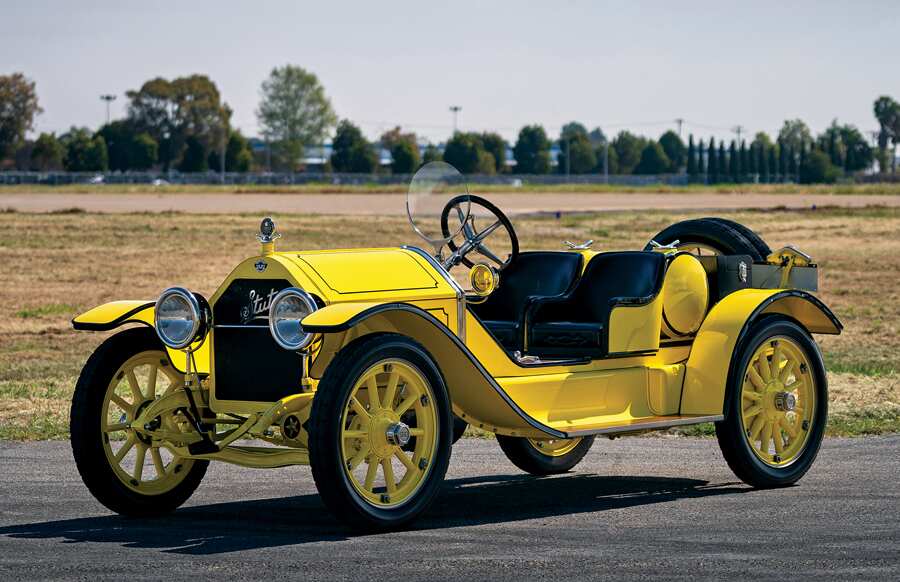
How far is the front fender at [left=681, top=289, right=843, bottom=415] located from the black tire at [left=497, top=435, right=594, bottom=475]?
3.39ft

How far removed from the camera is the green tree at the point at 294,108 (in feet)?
528

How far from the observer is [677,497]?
8648mm

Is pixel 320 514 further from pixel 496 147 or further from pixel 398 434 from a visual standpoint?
pixel 496 147

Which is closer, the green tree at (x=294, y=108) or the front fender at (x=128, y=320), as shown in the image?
the front fender at (x=128, y=320)

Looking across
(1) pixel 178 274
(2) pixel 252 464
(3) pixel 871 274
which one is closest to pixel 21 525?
(2) pixel 252 464

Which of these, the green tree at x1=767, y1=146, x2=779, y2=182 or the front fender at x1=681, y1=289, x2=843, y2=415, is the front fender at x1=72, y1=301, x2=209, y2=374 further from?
the green tree at x1=767, y1=146, x2=779, y2=182

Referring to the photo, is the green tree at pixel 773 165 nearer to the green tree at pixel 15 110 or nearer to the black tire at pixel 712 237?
the green tree at pixel 15 110

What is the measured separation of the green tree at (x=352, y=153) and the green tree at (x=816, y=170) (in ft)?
151

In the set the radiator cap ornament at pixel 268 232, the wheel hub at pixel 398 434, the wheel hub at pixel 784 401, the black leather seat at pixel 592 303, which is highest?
the radiator cap ornament at pixel 268 232

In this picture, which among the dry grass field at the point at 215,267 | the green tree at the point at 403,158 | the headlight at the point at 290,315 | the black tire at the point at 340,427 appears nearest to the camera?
the black tire at the point at 340,427

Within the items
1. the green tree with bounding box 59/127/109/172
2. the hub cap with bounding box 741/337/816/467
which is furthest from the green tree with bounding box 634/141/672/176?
the hub cap with bounding box 741/337/816/467

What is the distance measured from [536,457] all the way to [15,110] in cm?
14219

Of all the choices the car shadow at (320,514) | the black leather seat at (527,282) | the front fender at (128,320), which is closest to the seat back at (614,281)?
the black leather seat at (527,282)

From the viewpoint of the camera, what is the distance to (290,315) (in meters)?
7.41
